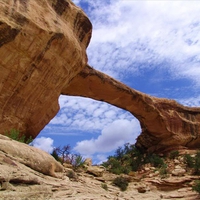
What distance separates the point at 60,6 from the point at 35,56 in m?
2.67

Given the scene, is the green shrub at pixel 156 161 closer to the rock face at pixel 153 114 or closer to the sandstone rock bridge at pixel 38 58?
the rock face at pixel 153 114

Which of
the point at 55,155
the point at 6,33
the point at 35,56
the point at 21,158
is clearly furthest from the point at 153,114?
the point at 21,158

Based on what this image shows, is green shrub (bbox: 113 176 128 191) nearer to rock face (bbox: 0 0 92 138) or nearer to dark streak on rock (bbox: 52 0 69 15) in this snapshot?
rock face (bbox: 0 0 92 138)

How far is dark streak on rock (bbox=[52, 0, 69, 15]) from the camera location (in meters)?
11.4

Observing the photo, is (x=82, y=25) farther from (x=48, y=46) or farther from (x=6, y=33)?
(x=6, y=33)

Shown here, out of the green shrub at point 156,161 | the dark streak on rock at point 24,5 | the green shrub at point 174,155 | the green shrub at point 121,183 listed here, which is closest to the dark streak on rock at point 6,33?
the dark streak on rock at point 24,5

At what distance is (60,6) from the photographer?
1152 centimetres

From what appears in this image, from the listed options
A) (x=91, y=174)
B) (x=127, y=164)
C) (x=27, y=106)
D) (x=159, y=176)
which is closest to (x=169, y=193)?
(x=159, y=176)

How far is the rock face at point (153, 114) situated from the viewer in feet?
55.0

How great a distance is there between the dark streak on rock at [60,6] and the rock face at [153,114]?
5.35 m

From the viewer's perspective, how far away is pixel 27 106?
11.2 m

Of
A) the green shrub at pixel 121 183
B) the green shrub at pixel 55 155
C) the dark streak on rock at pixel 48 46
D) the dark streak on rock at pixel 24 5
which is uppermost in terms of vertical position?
the dark streak on rock at pixel 24 5

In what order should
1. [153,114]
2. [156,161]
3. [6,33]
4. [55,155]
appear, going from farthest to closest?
[153,114], [156,161], [55,155], [6,33]

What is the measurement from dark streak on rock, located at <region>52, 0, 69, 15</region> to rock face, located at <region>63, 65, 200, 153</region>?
535cm
